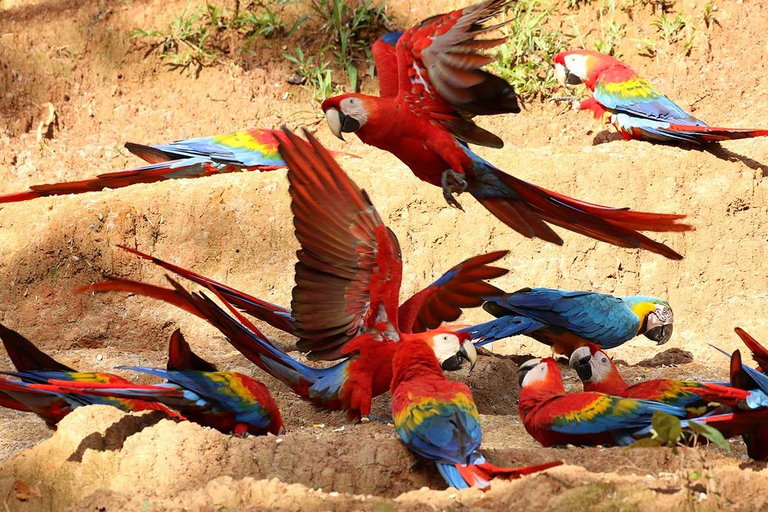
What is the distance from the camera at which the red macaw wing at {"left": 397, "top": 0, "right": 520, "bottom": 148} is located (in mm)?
3580

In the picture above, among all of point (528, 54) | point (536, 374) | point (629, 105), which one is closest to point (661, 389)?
point (536, 374)

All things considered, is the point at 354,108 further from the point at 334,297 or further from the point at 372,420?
the point at 372,420

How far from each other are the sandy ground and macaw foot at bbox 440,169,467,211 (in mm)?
833

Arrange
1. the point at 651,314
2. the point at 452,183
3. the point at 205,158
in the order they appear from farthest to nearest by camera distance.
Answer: the point at 205,158
the point at 651,314
the point at 452,183

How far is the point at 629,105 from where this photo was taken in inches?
229

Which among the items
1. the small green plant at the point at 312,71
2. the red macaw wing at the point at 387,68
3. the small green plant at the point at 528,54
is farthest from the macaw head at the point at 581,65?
the red macaw wing at the point at 387,68

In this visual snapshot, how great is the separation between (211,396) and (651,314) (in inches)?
85.8

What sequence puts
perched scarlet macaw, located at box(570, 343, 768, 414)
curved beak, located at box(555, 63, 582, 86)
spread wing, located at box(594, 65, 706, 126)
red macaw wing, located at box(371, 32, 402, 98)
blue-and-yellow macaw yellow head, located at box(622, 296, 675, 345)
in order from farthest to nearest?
1. curved beak, located at box(555, 63, 582, 86)
2. spread wing, located at box(594, 65, 706, 126)
3. blue-and-yellow macaw yellow head, located at box(622, 296, 675, 345)
4. red macaw wing, located at box(371, 32, 402, 98)
5. perched scarlet macaw, located at box(570, 343, 768, 414)

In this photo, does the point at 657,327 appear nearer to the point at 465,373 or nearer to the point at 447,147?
the point at 465,373

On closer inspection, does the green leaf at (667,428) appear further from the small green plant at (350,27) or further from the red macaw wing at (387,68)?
the small green plant at (350,27)

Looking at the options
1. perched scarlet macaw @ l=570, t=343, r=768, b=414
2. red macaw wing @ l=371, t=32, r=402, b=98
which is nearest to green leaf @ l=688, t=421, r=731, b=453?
perched scarlet macaw @ l=570, t=343, r=768, b=414

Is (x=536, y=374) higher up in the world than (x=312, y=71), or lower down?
lower down

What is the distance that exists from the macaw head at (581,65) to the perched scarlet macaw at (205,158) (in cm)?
188

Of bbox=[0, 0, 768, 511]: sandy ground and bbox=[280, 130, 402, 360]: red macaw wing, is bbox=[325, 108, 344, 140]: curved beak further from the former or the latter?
bbox=[0, 0, 768, 511]: sandy ground
